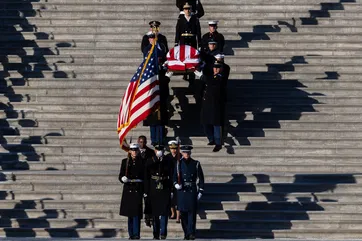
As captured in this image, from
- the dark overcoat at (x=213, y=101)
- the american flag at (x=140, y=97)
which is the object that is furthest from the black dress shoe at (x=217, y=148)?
the american flag at (x=140, y=97)

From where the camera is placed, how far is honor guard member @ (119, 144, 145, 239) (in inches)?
1054

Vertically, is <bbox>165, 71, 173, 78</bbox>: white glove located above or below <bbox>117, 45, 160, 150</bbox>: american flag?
above

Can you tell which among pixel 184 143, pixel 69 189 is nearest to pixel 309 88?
pixel 184 143

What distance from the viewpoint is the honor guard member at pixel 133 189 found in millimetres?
26781

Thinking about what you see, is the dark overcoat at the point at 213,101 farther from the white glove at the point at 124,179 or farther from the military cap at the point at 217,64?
the white glove at the point at 124,179

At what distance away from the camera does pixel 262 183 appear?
28484 mm

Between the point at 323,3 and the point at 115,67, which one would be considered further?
the point at 323,3

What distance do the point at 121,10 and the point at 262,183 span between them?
786 centimetres

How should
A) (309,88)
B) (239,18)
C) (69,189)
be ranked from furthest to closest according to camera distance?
1. (239,18)
2. (309,88)
3. (69,189)

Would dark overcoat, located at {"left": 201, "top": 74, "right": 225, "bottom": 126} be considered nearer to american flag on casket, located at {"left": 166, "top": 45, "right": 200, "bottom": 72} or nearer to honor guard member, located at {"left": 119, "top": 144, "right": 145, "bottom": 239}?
american flag on casket, located at {"left": 166, "top": 45, "right": 200, "bottom": 72}

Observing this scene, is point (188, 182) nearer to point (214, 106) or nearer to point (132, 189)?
point (132, 189)

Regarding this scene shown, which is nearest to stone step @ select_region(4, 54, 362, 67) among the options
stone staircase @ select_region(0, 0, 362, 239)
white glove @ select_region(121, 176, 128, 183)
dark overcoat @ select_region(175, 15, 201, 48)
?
stone staircase @ select_region(0, 0, 362, 239)

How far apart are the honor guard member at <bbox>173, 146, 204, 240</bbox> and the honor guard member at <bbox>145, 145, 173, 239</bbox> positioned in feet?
0.56

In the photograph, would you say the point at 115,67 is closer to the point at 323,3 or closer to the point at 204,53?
the point at 204,53
